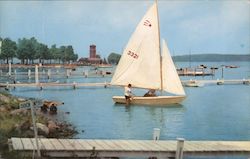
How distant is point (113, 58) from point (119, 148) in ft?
6.86

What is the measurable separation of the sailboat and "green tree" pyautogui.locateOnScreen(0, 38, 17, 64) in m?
2.23

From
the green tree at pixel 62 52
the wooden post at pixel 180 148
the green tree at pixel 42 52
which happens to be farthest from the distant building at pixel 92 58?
the wooden post at pixel 180 148

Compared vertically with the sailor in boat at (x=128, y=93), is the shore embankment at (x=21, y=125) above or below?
below

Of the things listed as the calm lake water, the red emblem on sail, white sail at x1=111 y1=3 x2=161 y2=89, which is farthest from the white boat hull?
the red emblem on sail

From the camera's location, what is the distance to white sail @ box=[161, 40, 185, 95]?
10665mm

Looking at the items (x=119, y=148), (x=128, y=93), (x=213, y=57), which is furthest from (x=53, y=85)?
(x=213, y=57)

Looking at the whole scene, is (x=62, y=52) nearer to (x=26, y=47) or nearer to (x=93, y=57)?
(x=93, y=57)

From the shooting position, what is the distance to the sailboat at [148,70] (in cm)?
1054

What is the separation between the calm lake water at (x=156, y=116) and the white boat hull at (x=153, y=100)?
0.39ft

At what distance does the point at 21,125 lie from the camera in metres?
9.12

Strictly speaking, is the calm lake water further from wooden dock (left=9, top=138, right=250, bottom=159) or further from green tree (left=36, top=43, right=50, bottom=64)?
green tree (left=36, top=43, right=50, bottom=64)

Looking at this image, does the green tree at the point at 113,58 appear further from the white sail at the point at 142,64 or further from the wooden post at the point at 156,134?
the wooden post at the point at 156,134

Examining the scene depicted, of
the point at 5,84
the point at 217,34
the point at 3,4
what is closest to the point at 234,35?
the point at 217,34

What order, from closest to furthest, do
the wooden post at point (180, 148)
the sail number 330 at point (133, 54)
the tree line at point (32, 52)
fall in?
the wooden post at point (180, 148) → the tree line at point (32, 52) → the sail number 330 at point (133, 54)
